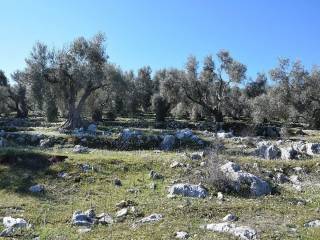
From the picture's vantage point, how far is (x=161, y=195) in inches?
894

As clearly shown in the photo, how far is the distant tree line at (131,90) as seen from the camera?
53.2 meters

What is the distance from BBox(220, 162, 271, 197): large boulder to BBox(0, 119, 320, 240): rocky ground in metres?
0.05

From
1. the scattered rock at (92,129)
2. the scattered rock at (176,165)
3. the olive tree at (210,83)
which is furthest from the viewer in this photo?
the olive tree at (210,83)

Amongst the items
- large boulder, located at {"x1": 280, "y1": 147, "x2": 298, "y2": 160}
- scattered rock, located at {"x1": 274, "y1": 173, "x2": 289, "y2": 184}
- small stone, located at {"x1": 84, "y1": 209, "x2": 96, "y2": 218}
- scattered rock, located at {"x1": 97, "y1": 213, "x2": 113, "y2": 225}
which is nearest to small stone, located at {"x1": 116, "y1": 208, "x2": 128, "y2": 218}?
scattered rock, located at {"x1": 97, "y1": 213, "x2": 113, "y2": 225}

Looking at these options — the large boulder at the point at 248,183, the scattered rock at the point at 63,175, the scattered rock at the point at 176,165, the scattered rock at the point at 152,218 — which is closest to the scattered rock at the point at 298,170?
the large boulder at the point at 248,183

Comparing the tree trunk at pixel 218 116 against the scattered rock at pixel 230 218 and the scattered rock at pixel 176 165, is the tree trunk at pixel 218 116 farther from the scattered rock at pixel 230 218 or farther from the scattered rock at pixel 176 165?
the scattered rock at pixel 230 218

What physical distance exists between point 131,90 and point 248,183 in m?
39.5

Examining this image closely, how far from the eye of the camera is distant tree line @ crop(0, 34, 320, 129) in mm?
53156

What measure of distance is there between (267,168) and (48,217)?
44.4ft

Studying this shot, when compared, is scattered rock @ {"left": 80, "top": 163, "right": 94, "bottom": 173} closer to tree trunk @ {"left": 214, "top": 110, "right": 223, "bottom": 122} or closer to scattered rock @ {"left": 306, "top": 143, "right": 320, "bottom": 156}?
scattered rock @ {"left": 306, "top": 143, "right": 320, "bottom": 156}

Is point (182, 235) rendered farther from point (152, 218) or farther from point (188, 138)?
point (188, 138)

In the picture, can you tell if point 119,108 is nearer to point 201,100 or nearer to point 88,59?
point 201,100

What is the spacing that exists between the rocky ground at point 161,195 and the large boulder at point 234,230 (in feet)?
0.11

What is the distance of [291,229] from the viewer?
56.4ft
